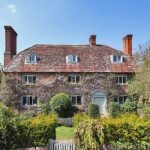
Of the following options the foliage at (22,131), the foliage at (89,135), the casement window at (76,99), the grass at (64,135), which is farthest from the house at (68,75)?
the foliage at (89,135)

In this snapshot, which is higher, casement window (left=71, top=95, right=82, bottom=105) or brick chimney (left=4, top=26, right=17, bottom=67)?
brick chimney (left=4, top=26, right=17, bottom=67)

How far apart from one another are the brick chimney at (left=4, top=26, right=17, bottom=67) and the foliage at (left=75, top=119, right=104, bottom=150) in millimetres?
27375

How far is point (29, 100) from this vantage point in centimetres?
4134

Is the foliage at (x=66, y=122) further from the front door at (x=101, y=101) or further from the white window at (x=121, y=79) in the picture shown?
the white window at (x=121, y=79)

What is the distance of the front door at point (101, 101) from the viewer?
4184 cm

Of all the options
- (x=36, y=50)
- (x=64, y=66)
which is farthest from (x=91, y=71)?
(x=36, y=50)

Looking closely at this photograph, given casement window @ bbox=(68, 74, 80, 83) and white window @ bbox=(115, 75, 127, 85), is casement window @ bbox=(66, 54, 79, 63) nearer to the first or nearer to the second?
casement window @ bbox=(68, 74, 80, 83)

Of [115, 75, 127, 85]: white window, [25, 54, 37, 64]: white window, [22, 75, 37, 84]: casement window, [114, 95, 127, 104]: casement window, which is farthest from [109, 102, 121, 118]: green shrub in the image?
[25, 54, 37, 64]: white window

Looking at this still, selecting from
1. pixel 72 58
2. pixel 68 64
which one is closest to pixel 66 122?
pixel 68 64

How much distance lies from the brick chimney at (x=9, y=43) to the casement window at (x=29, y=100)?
5411 mm

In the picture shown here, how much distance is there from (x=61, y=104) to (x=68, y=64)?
267 inches

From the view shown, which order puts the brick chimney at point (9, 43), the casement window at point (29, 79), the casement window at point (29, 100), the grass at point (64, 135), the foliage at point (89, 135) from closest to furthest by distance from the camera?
the foliage at point (89, 135), the grass at point (64, 135), the casement window at point (29, 100), the casement window at point (29, 79), the brick chimney at point (9, 43)

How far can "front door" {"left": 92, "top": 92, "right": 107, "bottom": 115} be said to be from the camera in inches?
1647

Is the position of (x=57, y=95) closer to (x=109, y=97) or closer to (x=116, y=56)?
(x=109, y=97)
